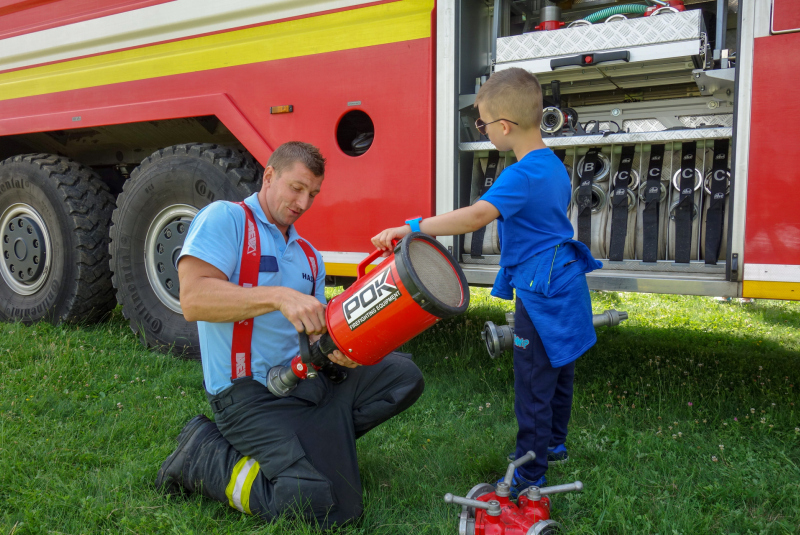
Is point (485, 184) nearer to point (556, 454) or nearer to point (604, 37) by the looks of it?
point (604, 37)

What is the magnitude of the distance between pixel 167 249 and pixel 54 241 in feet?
3.48

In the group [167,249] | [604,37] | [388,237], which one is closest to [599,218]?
[604,37]

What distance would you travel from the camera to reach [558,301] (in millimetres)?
2164

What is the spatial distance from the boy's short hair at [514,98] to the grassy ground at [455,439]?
1.25 m

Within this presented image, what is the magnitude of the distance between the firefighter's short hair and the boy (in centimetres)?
61

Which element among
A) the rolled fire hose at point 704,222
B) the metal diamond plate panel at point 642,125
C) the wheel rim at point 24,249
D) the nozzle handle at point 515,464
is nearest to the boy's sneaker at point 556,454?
the nozzle handle at point 515,464

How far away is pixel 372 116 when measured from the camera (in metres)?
3.04

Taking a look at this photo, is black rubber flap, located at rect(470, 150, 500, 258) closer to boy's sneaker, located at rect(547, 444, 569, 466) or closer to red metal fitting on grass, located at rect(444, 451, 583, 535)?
boy's sneaker, located at rect(547, 444, 569, 466)

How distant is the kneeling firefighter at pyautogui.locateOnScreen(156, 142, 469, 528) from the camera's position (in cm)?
183

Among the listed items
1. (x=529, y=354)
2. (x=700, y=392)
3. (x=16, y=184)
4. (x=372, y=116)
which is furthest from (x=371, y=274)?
(x=16, y=184)

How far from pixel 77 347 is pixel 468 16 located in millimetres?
2901

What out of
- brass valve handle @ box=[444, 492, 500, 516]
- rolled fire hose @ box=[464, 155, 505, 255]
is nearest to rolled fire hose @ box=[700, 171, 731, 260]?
rolled fire hose @ box=[464, 155, 505, 255]

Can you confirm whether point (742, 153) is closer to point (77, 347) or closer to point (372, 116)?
point (372, 116)

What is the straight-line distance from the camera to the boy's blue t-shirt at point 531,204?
6.78 ft
